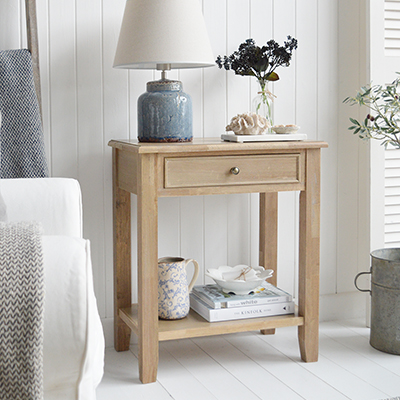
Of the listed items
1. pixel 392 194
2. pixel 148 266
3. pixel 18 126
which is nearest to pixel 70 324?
pixel 148 266

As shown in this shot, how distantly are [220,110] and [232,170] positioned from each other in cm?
46

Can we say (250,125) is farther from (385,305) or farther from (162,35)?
(385,305)

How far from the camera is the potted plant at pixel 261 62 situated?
5.71ft

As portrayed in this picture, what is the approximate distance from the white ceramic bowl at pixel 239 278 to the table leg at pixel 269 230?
0.14 meters

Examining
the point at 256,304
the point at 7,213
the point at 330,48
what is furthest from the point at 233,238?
the point at 7,213

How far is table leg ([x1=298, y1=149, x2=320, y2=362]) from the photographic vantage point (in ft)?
5.40

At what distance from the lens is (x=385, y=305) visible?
176cm

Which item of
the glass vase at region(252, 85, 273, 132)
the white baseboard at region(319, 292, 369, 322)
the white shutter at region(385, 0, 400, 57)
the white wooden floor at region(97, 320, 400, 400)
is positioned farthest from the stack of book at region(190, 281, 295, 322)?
the white shutter at region(385, 0, 400, 57)

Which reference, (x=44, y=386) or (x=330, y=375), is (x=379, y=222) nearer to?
(x=330, y=375)

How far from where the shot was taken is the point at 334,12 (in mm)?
2043

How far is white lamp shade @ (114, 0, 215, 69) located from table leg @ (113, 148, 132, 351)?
359 millimetres

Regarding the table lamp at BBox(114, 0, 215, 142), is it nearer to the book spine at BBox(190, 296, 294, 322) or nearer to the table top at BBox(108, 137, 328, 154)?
the table top at BBox(108, 137, 328, 154)

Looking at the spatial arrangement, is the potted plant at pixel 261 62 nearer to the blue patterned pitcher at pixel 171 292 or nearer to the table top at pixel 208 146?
the table top at pixel 208 146

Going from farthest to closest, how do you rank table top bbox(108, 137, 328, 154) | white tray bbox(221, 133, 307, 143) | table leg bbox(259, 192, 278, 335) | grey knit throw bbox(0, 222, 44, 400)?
table leg bbox(259, 192, 278, 335), white tray bbox(221, 133, 307, 143), table top bbox(108, 137, 328, 154), grey knit throw bbox(0, 222, 44, 400)
